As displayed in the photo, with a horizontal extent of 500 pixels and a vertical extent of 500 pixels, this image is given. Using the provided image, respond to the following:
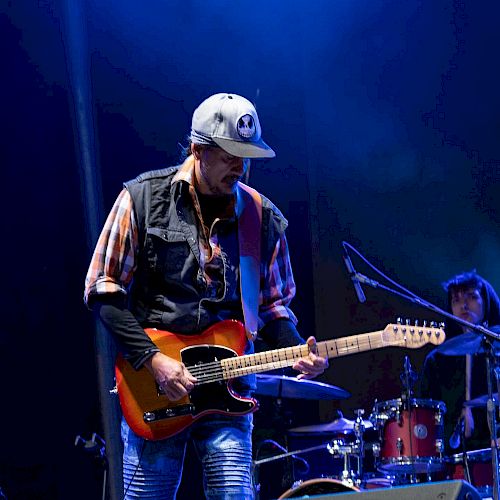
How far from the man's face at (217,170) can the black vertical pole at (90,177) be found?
208 centimetres

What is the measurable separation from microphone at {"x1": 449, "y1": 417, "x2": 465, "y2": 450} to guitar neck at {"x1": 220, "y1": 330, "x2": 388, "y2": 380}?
3.44 m

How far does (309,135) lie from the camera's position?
771cm

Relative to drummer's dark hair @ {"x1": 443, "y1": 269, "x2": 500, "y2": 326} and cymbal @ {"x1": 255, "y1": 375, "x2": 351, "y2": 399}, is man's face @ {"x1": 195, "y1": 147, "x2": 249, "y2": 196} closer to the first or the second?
cymbal @ {"x1": 255, "y1": 375, "x2": 351, "y2": 399}

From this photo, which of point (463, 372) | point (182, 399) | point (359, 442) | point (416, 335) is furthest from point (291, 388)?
point (182, 399)

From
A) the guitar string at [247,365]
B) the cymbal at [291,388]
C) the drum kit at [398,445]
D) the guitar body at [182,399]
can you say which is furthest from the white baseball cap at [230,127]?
the drum kit at [398,445]

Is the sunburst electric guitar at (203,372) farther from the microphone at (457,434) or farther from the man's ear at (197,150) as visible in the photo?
the microphone at (457,434)

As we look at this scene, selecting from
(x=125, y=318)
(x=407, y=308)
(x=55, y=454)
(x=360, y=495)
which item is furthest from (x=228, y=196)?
(x=407, y=308)

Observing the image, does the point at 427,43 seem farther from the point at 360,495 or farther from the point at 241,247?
the point at 360,495

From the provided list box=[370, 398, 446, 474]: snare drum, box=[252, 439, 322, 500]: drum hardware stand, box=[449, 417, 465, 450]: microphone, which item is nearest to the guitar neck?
box=[252, 439, 322, 500]: drum hardware stand

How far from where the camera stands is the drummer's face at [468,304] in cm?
675

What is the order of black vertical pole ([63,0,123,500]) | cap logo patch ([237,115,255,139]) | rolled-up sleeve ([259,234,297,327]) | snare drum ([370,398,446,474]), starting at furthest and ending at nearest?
snare drum ([370,398,446,474]) → black vertical pole ([63,0,123,500]) → rolled-up sleeve ([259,234,297,327]) → cap logo patch ([237,115,255,139])

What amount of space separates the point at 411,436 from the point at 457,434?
60 cm

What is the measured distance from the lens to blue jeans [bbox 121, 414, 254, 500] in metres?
3.47

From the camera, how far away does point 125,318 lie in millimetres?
3621
